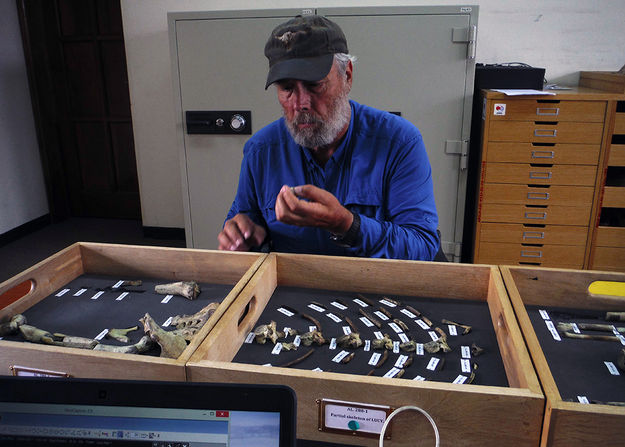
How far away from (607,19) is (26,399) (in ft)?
13.6

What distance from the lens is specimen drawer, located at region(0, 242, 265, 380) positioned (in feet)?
2.89

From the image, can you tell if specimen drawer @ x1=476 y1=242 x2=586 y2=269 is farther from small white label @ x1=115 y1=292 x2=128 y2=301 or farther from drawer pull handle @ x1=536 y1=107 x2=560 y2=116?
small white label @ x1=115 y1=292 x2=128 y2=301

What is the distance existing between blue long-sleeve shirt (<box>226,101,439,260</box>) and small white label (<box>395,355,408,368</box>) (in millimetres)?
590

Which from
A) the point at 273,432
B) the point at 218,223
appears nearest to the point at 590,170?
the point at 218,223

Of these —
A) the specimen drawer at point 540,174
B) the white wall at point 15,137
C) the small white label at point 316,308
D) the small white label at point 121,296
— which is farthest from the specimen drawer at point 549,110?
the white wall at point 15,137

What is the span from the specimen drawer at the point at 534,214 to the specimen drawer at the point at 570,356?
6.77ft

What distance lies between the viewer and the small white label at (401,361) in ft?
3.15

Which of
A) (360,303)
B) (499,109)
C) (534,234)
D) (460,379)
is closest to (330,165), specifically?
(360,303)

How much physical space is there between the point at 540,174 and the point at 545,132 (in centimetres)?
26

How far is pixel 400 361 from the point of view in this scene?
978mm

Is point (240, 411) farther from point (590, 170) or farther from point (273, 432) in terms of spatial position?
point (590, 170)

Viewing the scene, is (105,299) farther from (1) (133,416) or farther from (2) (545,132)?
(2) (545,132)

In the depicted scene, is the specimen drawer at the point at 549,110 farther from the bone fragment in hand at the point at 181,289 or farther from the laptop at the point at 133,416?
the laptop at the point at 133,416

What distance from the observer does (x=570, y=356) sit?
0.98m
